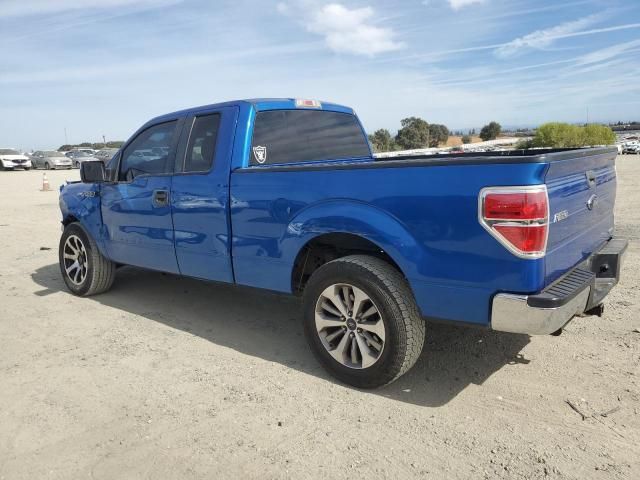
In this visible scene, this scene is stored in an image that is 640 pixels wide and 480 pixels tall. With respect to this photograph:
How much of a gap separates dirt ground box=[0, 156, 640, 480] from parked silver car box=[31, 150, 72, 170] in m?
36.5

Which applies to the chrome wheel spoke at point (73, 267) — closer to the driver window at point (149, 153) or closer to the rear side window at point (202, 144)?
the driver window at point (149, 153)

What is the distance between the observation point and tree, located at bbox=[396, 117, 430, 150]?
41.5m

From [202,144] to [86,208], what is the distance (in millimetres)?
1989

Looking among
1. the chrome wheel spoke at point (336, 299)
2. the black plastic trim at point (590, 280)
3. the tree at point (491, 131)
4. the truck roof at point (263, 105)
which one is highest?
the tree at point (491, 131)

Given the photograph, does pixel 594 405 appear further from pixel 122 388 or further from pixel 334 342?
pixel 122 388

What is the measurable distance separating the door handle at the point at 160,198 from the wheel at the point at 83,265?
54.0 inches

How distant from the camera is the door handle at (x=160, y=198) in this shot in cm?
458

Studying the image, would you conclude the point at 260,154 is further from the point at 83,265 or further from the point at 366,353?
the point at 83,265

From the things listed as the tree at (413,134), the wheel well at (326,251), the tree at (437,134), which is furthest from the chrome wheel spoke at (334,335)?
the tree at (437,134)

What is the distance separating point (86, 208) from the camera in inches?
221

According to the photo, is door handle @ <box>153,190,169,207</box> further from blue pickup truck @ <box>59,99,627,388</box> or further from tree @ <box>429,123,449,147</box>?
tree @ <box>429,123,449,147</box>

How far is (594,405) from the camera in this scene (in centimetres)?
313

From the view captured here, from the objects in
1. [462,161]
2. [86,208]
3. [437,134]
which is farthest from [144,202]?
[437,134]

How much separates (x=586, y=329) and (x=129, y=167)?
14.3 feet
